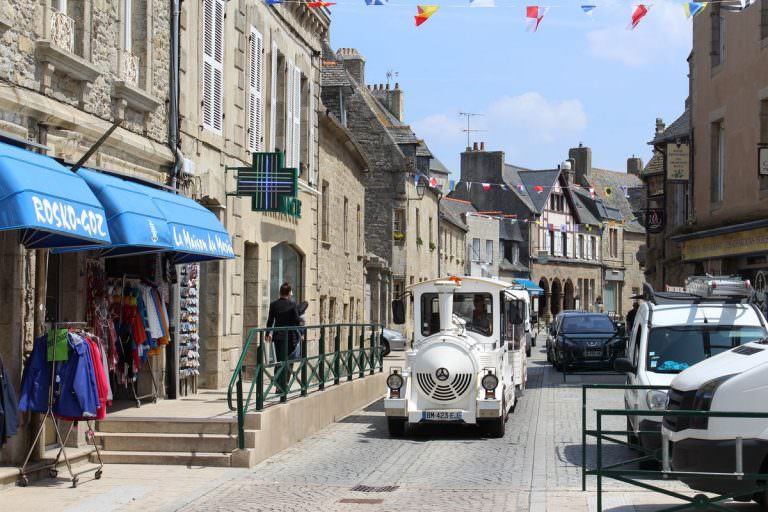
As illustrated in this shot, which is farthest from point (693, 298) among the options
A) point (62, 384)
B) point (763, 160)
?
point (763, 160)

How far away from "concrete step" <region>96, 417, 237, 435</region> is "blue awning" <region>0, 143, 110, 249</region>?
2398 millimetres

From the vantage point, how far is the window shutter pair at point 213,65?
1730 centimetres

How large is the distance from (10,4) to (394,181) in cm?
3591

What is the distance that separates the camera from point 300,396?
1514cm

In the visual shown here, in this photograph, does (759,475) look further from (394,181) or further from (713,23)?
(394,181)

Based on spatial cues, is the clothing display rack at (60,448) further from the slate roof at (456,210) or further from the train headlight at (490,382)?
the slate roof at (456,210)

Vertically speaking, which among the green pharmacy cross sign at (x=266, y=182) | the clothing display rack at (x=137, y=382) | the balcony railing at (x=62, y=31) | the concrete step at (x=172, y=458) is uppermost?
the balcony railing at (x=62, y=31)

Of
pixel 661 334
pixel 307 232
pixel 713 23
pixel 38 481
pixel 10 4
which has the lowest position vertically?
pixel 38 481

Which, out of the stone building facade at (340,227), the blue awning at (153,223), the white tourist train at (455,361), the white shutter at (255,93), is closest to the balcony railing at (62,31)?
the blue awning at (153,223)

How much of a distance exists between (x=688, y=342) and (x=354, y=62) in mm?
37969

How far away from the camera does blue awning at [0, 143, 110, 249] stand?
9.24 m

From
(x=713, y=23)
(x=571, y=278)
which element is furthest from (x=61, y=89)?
(x=571, y=278)

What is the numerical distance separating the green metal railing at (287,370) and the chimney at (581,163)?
65664mm

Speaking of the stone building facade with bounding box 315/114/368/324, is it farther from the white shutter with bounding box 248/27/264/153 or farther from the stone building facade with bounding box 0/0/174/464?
the stone building facade with bounding box 0/0/174/464
